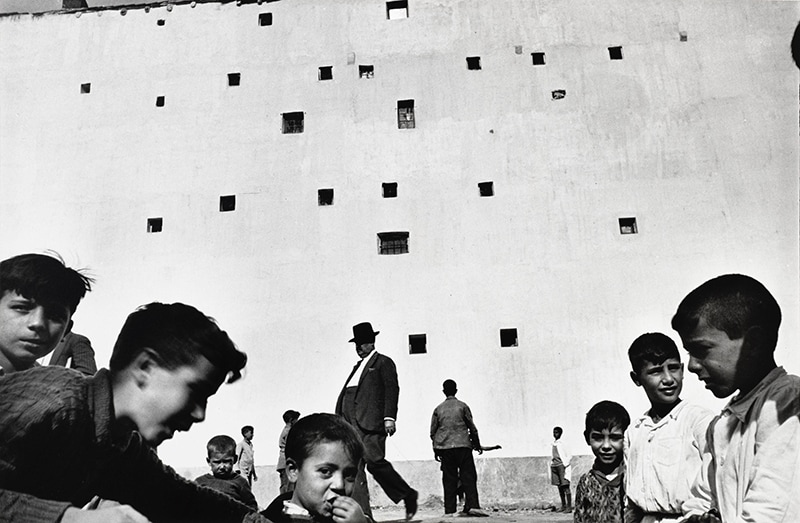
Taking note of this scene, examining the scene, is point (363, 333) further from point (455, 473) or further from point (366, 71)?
point (366, 71)

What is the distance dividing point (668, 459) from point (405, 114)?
339 inches

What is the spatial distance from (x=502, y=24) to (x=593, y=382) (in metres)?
5.19

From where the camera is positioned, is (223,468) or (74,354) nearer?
(74,354)

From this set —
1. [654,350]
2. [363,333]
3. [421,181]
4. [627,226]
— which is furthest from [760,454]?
[421,181]

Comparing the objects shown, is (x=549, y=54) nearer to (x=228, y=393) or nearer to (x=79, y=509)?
(x=228, y=393)

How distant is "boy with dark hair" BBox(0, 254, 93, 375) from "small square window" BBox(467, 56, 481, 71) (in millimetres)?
8905

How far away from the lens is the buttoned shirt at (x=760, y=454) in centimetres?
154

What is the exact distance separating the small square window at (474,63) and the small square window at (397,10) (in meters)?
1.30

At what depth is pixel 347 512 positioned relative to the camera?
66.2 inches

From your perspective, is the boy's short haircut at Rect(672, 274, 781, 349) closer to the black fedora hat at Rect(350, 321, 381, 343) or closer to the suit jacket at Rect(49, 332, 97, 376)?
the suit jacket at Rect(49, 332, 97, 376)

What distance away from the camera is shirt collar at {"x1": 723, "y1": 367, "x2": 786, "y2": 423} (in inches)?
66.4

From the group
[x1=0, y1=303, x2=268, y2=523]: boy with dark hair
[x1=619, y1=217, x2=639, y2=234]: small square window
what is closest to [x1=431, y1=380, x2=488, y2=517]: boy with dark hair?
[x1=0, y1=303, x2=268, y2=523]: boy with dark hair

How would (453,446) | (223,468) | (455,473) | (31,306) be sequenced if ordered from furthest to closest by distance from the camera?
(455,473) < (453,446) < (223,468) < (31,306)

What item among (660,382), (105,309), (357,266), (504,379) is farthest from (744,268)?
(105,309)
